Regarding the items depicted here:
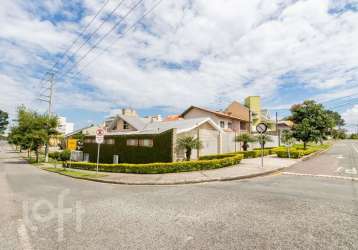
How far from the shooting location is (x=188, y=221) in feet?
16.4

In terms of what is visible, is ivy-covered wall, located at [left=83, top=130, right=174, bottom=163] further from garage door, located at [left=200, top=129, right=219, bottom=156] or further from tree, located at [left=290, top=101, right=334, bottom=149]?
tree, located at [left=290, top=101, right=334, bottom=149]

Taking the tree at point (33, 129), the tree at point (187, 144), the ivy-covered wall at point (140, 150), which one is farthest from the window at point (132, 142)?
the tree at point (33, 129)

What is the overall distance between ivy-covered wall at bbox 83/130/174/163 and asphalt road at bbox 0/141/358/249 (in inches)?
342

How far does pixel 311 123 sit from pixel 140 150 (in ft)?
77.3

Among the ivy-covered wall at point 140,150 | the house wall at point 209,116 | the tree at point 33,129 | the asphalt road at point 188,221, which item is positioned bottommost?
the asphalt road at point 188,221

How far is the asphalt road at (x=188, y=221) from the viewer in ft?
13.0

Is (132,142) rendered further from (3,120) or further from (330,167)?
(3,120)

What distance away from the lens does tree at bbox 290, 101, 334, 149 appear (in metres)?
26.3

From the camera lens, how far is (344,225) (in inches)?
179

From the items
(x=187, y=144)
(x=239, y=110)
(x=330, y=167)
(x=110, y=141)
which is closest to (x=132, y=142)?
(x=110, y=141)

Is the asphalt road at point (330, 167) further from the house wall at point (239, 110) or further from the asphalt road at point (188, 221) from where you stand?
the house wall at point (239, 110)

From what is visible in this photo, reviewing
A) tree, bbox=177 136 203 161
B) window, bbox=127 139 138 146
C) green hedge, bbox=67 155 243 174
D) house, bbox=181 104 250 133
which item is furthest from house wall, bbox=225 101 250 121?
green hedge, bbox=67 155 243 174

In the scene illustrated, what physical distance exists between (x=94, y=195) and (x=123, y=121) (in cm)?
2391

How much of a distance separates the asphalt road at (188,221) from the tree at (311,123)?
21481mm
